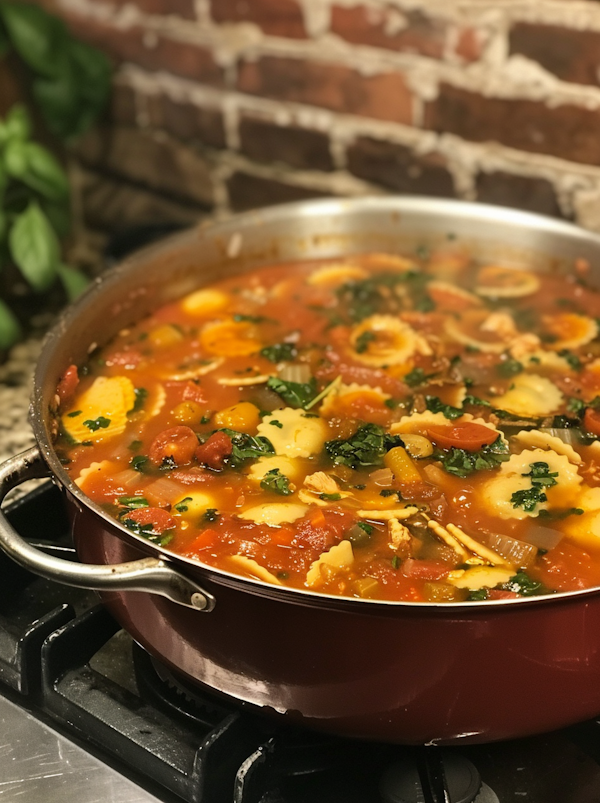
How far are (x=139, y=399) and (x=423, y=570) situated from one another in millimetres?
913

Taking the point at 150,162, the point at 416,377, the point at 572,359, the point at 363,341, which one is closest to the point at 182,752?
the point at 416,377

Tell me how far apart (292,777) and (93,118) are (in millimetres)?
2602

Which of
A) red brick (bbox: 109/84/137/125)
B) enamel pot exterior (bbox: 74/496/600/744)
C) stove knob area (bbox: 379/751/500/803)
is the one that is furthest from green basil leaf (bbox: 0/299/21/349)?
stove knob area (bbox: 379/751/500/803)

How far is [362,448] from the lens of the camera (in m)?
2.06

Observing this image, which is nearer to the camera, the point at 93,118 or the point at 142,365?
the point at 142,365

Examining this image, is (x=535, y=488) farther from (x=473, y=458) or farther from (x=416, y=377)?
(x=416, y=377)

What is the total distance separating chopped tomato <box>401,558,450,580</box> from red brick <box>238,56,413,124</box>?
176 cm

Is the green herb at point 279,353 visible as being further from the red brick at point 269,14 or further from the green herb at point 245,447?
the red brick at point 269,14

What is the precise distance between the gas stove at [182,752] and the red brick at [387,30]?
6.49 feet

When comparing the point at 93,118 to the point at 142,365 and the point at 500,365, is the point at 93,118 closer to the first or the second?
the point at 142,365

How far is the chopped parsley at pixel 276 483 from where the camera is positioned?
6.45ft

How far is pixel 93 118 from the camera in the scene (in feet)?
11.4

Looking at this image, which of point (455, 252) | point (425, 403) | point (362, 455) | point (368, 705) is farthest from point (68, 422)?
point (455, 252)

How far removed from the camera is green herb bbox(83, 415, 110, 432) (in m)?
2.19
